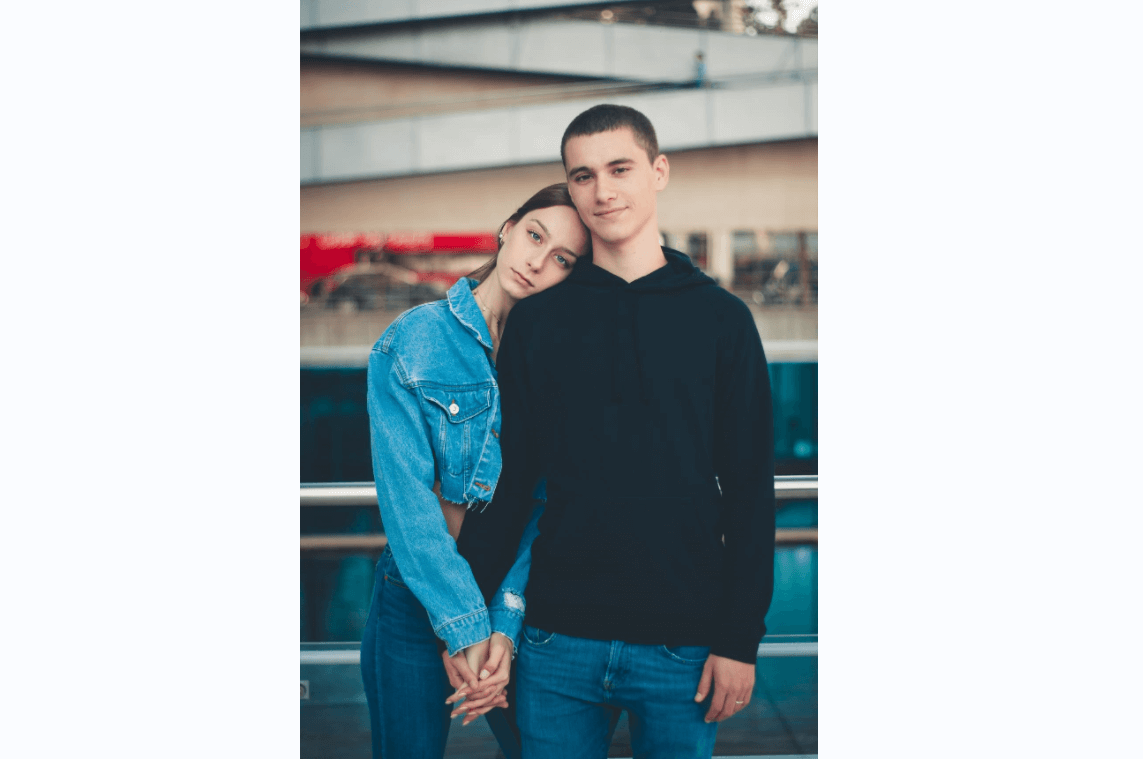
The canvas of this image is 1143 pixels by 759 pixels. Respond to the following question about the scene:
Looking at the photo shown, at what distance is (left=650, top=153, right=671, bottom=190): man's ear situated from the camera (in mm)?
2188

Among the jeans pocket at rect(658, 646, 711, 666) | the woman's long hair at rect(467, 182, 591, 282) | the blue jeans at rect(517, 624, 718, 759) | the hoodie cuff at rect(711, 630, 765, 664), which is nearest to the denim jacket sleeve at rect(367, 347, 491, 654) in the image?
the blue jeans at rect(517, 624, 718, 759)

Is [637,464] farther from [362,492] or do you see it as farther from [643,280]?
[362,492]

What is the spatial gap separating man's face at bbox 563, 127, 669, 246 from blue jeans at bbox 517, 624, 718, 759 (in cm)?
98

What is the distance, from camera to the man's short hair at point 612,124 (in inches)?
86.0

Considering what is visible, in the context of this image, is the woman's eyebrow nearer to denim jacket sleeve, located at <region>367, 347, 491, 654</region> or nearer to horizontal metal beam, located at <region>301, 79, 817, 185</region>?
horizontal metal beam, located at <region>301, 79, 817, 185</region>

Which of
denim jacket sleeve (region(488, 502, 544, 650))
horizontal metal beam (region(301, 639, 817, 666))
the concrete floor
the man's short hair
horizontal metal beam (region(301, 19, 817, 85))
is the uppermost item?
horizontal metal beam (region(301, 19, 817, 85))

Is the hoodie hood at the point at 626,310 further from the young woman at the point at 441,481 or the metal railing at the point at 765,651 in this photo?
the metal railing at the point at 765,651

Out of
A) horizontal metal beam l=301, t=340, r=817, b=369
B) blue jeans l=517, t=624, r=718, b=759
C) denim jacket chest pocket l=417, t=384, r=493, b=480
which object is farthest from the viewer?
horizontal metal beam l=301, t=340, r=817, b=369

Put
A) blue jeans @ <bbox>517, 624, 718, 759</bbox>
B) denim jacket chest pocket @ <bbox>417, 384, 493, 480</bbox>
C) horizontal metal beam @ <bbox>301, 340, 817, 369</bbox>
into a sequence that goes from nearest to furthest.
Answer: blue jeans @ <bbox>517, 624, 718, 759</bbox> < denim jacket chest pocket @ <bbox>417, 384, 493, 480</bbox> < horizontal metal beam @ <bbox>301, 340, 817, 369</bbox>

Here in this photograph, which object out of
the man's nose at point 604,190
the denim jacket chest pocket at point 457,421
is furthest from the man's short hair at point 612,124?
the denim jacket chest pocket at point 457,421

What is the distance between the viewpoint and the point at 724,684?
2010 millimetres

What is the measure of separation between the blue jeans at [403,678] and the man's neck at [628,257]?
2.97 ft
